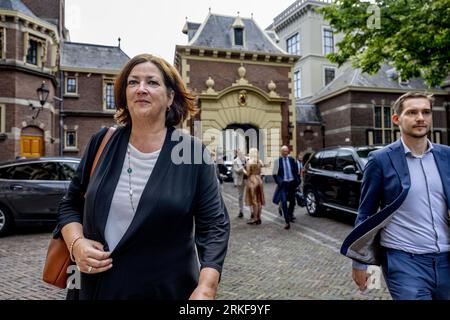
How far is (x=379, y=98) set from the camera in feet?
81.7

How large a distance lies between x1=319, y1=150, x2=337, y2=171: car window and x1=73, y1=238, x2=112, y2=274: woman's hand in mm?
8322

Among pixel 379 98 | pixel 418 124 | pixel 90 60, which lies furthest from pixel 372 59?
pixel 90 60

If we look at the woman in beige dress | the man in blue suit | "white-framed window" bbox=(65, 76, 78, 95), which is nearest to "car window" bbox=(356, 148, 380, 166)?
Answer: the woman in beige dress

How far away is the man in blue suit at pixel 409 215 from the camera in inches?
86.7

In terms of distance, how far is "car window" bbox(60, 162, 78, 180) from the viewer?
762 cm

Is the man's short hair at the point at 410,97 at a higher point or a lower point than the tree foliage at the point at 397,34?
lower

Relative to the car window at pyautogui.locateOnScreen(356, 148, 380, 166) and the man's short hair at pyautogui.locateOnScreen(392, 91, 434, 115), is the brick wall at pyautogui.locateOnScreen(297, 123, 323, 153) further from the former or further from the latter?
the man's short hair at pyautogui.locateOnScreen(392, 91, 434, 115)

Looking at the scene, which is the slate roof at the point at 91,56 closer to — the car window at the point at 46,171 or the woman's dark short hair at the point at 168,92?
the car window at the point at 46,171

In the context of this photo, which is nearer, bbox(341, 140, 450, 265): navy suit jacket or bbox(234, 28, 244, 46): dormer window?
bbox(341, 140, 450, 265): navy suit jacket

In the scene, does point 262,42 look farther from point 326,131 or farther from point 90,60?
point 90,60

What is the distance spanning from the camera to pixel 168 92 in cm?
179

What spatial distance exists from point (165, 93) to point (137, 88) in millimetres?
145

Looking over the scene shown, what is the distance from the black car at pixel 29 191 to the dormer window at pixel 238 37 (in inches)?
683

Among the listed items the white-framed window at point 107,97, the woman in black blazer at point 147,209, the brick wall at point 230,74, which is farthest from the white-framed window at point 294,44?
the woman in black blazer at point 147,209
